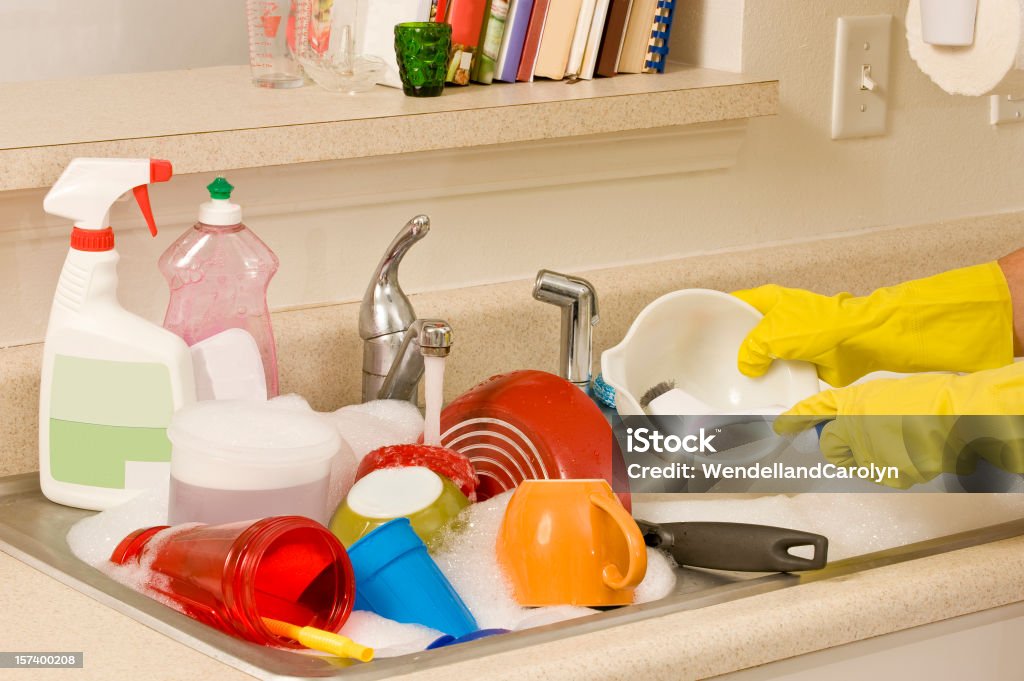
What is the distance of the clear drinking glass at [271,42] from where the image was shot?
1.26 m

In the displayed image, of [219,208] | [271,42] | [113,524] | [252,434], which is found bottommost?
[113,524]

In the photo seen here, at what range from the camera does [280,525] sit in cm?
81

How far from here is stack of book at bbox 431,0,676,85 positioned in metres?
1.26

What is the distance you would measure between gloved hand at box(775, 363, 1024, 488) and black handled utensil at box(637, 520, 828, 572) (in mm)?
107

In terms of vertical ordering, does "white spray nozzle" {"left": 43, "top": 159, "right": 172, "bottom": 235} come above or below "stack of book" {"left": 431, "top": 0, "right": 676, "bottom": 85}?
below

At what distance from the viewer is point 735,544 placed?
908mm

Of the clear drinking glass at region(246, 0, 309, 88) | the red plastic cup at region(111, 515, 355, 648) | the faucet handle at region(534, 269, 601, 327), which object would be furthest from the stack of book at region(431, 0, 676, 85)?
the red plastic cup at region(111, 515, 355, 648)

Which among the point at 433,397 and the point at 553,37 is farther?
the point at 553,37

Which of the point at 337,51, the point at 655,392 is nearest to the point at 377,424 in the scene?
the point at 655,392

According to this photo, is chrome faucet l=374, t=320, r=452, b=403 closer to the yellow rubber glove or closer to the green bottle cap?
the green bottle cap

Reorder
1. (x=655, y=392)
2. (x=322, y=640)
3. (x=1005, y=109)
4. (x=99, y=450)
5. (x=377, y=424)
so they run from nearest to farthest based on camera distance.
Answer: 1. (x=322, y=640)
2. (x=99, y=450)
3. (x=377, y=424)
4. (x=655, y=392)
5. (x=1005, y=109)

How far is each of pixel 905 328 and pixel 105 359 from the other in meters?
0.73

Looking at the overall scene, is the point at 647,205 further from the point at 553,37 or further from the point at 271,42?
the point at 271,42

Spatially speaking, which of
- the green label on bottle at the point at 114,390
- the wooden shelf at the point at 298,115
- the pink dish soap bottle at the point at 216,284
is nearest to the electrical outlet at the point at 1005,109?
the wooden shelf at the point at 298,115
